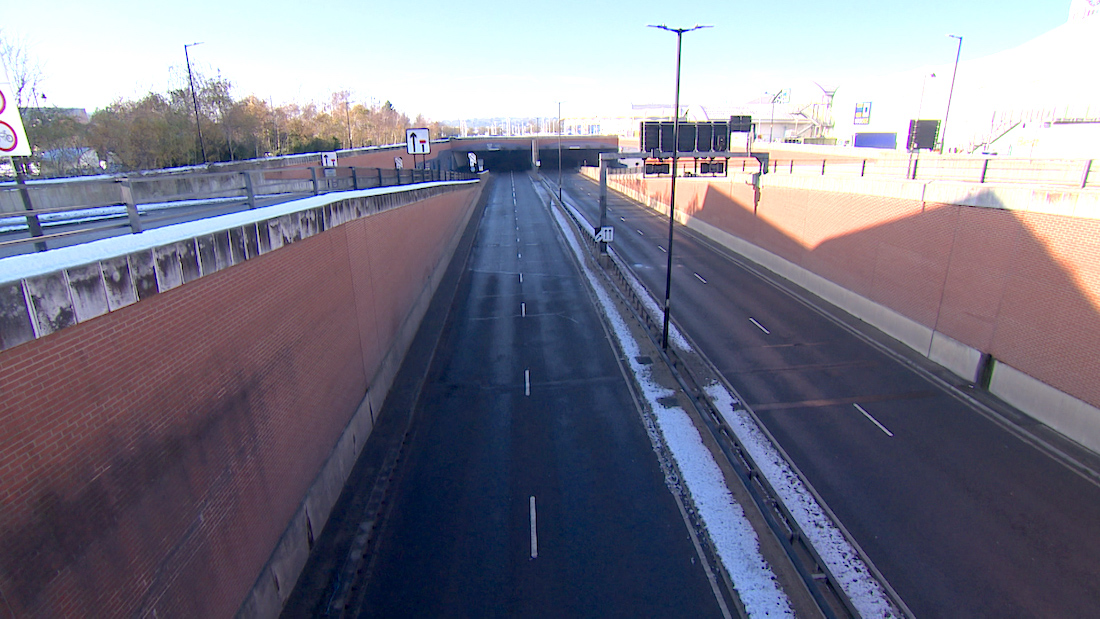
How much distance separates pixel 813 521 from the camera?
11.6 meters

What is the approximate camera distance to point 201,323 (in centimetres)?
794

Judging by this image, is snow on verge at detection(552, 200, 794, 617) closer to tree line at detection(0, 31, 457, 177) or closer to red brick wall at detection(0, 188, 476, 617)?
red brick wall at detection(0, 188, 476, 617)

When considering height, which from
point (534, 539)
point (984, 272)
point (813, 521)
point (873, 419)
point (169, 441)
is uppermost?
point (169, 441)

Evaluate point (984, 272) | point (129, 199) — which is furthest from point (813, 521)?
point (129, 199)

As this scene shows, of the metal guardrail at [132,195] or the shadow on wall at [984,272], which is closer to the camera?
the metal guardrail at [132,195]

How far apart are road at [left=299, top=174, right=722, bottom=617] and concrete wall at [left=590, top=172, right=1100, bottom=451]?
11.7 meters

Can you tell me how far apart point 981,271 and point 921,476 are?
8692 millimetres

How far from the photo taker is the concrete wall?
46.5 ft

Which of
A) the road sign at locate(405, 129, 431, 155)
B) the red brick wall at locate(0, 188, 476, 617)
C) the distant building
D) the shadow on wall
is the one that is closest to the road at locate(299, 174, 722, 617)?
the red brick wall at locate(0, 188, 476, 617)

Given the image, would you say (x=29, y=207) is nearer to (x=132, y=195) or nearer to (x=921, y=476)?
(x=132, y=195)

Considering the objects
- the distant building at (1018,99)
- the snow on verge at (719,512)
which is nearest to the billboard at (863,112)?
the distant building at (1018,99)

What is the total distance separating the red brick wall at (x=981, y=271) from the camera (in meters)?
14.2

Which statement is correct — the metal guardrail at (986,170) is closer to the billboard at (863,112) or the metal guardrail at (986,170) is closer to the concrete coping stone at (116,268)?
the concrete coping stone at (116,268)

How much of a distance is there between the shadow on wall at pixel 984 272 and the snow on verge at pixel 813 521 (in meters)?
8.57
